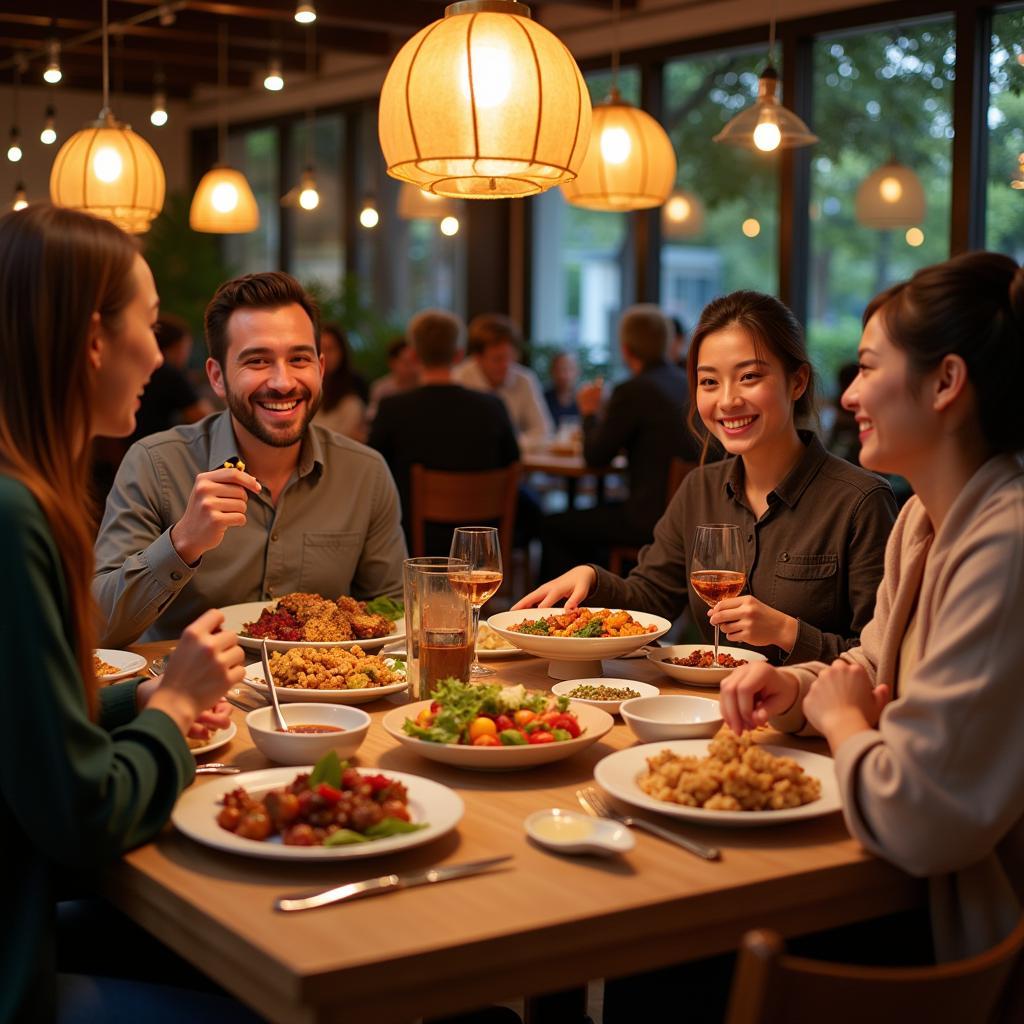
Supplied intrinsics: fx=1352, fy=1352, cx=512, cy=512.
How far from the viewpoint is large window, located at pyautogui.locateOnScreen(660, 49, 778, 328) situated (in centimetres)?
759

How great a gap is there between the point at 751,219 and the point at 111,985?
22.4 feet

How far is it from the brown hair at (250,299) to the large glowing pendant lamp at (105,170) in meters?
1.67

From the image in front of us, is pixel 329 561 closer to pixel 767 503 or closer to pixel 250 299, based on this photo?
pixel 250 299

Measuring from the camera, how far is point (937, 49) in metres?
6.39

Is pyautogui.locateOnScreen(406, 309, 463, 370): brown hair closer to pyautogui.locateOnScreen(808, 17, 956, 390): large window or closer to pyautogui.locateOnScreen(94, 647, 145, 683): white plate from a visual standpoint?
pyautogui.locateOnScreen(808, 17, 956, 390): large window

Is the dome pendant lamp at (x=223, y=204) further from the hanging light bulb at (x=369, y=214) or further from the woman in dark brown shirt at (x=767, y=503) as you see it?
the woman in dark brown shirt at (x=767, y=503)

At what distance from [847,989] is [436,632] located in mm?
1051

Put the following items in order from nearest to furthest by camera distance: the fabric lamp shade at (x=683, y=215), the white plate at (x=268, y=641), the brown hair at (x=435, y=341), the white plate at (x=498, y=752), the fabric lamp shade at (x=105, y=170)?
the white plate at (x=498, y=752), the white plate at (x=268, y=641), the fabric lamp shade at (x=105, y=170), the brown hair at (x=435, y=341), the fabric lamp shade at (x=683, y=215)

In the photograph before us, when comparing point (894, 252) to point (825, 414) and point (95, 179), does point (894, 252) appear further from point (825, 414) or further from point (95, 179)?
point (95, 179)

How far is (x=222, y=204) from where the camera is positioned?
6340mm

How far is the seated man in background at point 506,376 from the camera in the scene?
25.1ft

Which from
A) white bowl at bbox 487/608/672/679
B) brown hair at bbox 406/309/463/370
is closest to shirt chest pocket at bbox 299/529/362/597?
white bowl at bbox 487/608/672/679

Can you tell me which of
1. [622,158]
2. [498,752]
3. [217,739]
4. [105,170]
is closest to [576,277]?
[622,158]

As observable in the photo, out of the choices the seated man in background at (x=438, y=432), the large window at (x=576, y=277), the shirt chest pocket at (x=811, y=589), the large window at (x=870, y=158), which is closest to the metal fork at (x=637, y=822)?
the shirt chest pocket at (x=811, y=589)
